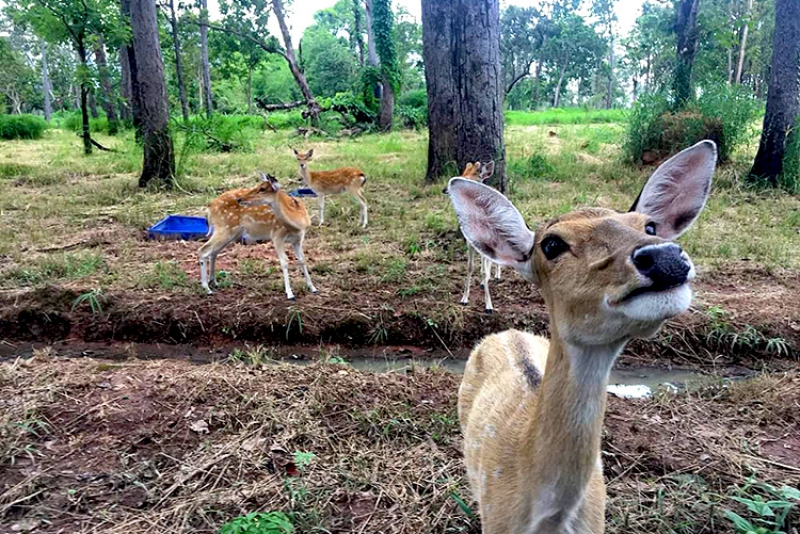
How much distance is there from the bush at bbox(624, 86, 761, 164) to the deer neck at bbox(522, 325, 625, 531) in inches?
358

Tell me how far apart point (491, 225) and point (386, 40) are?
19686 millimetres

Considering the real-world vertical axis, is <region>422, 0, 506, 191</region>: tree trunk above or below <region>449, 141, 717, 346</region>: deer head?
above

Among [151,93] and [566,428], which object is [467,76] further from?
[566,428]

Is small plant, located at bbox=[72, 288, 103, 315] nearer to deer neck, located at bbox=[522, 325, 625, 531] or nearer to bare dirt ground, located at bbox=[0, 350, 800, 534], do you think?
bare dirt ground, located at bbox=[0, 350, 800, 534]

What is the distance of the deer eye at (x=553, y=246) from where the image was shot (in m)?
1.73

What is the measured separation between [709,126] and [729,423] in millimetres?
7660

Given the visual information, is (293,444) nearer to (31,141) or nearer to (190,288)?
(190,288)

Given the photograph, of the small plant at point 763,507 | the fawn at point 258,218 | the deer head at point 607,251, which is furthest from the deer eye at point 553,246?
the fawn at point 258,218

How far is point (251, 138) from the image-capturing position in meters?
17.5

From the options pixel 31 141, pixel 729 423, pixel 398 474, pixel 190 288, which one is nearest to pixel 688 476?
pixel 729 423

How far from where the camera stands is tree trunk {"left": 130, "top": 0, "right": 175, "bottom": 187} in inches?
395

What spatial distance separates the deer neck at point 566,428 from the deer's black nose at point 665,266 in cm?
29

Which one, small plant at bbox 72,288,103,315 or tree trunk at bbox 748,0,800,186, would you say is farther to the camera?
tree trunk at bbox 748,0,800,186

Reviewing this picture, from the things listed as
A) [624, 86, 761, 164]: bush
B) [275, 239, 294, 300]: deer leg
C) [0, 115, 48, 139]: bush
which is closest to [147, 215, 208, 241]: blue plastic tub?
[275, 239, 294, 300]: deer leg
